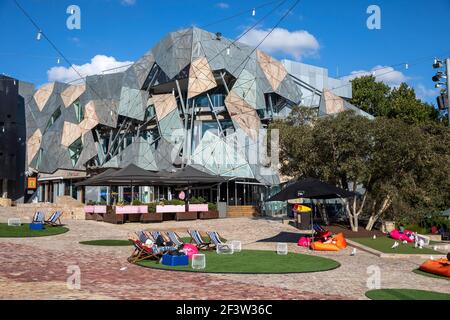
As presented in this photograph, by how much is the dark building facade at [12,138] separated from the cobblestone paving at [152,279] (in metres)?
46.9

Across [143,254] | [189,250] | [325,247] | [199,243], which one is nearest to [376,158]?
[325,247]

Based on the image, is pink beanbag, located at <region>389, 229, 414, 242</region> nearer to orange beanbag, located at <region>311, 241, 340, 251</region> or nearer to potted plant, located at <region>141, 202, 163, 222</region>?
orange beanbag, located at <region>311, 241, 340, 251</region>

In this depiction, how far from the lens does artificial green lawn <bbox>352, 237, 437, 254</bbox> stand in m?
16.1

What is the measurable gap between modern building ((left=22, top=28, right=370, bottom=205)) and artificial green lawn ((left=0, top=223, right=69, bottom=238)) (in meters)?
16.3

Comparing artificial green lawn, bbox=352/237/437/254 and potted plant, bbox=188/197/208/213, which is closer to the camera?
artificial green lawn, bbox=352/237/437/254

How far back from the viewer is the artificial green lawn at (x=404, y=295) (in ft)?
27.5

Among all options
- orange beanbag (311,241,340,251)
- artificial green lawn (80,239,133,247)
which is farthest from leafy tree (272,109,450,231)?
artificial green lawn (80,239,133,247)

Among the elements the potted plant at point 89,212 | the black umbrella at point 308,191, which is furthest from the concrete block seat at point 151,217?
the black umbrella at point 308,191

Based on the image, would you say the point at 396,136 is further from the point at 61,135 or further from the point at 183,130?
the point at 61,135

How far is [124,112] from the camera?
44.9 metres

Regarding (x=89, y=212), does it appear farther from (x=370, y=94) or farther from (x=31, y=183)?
(x=370, y=94)

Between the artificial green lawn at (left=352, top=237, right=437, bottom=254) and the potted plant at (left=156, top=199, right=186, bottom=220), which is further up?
the potted plant at (left=156, top=199, right=186, bottom=220)

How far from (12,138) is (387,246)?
180ft

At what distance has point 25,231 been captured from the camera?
2022cm
